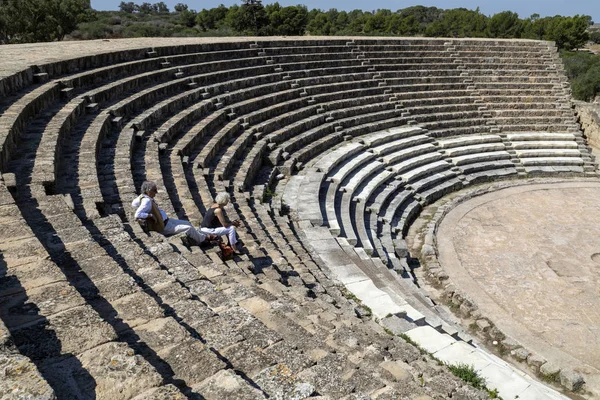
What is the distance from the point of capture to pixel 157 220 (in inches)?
254

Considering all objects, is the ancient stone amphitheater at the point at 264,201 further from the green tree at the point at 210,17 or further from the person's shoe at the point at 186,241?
the green tree at the point at 210,17

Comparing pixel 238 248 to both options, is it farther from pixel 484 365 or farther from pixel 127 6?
pixel 127 6

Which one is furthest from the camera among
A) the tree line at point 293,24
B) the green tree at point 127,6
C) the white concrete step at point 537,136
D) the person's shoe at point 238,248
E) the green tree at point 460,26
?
the green tree at point 127,6

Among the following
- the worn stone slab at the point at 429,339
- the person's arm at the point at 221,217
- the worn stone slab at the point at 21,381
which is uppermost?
the worn stone slab at the point at 21,381

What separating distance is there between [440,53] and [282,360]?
22863 mm

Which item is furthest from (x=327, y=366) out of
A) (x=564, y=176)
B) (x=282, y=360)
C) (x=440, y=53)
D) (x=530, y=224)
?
(x=440, y=53)

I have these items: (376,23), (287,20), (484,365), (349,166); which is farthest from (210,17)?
(484,365)

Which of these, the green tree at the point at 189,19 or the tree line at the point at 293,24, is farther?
the green tree at the point at 189,19

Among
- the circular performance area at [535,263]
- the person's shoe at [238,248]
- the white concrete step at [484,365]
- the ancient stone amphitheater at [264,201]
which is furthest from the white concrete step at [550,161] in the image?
the person's shoe at [238,248]

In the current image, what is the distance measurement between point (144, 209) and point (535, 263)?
10.0m

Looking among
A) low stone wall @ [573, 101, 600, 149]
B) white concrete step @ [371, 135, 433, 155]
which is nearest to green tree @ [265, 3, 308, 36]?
low stone wall @ [573, 101, 600, 149]

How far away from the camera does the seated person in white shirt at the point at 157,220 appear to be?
20.5 feet

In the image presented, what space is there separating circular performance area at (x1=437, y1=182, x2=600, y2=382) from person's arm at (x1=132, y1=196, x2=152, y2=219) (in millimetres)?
7204

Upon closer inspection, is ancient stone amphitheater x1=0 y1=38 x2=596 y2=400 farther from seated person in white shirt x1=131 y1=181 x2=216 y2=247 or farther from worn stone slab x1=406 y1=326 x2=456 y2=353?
seated person in white shirt x1=131 y1=181 x2=216 y2=247
